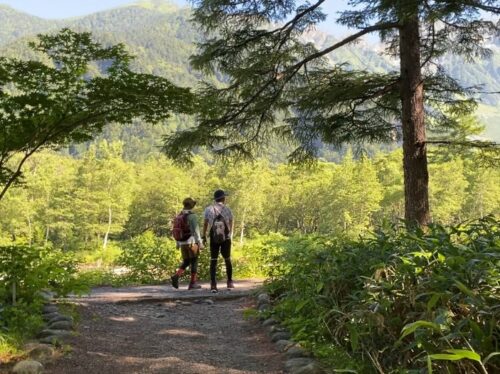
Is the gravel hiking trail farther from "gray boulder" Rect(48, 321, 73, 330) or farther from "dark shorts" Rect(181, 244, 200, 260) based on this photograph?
"dark shorts" Rect(181, 244, 200, 260)

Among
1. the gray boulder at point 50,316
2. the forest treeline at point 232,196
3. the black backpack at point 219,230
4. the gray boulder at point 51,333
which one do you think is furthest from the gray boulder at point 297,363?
the forest treeline at point 232,196

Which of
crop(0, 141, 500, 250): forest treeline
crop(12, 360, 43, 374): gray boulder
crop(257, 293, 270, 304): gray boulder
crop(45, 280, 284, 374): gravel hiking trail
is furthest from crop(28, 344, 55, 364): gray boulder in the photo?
crop(0, 141, 500, 250): forest treeline

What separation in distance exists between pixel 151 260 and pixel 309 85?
5.15m

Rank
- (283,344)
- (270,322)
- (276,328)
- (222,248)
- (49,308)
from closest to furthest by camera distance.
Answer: (283,344)
(276,328)
(270,322)
(49,308)
(222,248)

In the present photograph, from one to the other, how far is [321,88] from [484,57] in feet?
9.58

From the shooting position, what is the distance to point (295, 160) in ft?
28.0

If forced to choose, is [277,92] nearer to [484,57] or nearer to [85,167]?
[484,57]

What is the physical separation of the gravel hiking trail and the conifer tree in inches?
90.8

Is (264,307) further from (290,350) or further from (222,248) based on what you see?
(290,350)

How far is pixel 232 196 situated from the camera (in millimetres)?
46500

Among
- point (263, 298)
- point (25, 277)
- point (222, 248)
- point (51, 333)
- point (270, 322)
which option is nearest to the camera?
point (51, 333)

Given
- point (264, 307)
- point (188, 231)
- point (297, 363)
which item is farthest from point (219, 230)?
point (297, 363)

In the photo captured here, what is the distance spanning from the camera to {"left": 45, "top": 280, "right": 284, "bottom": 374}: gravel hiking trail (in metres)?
3.99

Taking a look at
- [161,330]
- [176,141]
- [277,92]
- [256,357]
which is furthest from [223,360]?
[277,92]
